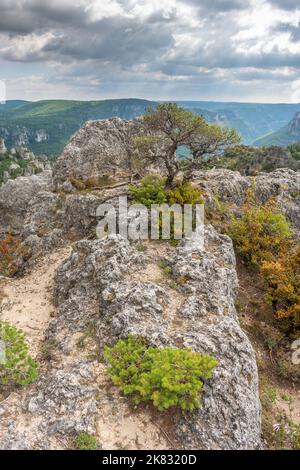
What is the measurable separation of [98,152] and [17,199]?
10.4m

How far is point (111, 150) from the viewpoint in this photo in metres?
31.8

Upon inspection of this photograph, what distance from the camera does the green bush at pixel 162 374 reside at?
10195mm

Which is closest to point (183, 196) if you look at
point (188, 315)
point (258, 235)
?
point (258, 235)

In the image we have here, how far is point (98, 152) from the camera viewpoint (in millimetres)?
31188

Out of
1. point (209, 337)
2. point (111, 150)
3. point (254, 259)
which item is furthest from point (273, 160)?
point (209, 337)

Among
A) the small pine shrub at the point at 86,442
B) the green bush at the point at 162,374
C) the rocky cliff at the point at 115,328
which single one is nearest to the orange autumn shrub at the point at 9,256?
the rocky cliff at the point at 115,328

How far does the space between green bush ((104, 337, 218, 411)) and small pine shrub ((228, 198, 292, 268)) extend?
34.8 feet

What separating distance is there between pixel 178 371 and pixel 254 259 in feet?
37.7

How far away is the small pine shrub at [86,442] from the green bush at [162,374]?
157 cm

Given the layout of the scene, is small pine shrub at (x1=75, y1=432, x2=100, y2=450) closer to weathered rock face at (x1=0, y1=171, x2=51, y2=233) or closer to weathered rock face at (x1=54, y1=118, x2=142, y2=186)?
weathered rock face at (x1=54, y1=118, x2=142, y2=186)

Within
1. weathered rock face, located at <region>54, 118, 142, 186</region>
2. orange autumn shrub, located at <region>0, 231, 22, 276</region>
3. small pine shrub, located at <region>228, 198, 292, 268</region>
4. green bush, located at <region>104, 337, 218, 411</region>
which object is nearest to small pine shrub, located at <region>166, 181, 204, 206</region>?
small pine shrub, located at <region>228, 198, 292, 268</region>

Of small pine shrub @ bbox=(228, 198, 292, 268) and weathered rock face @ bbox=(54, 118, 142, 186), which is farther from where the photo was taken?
weathered rock face @ bbox=(54, 118, 142, 186)

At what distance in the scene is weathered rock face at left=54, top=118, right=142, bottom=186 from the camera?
30.1 m

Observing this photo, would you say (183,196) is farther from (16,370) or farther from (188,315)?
(16,370)
